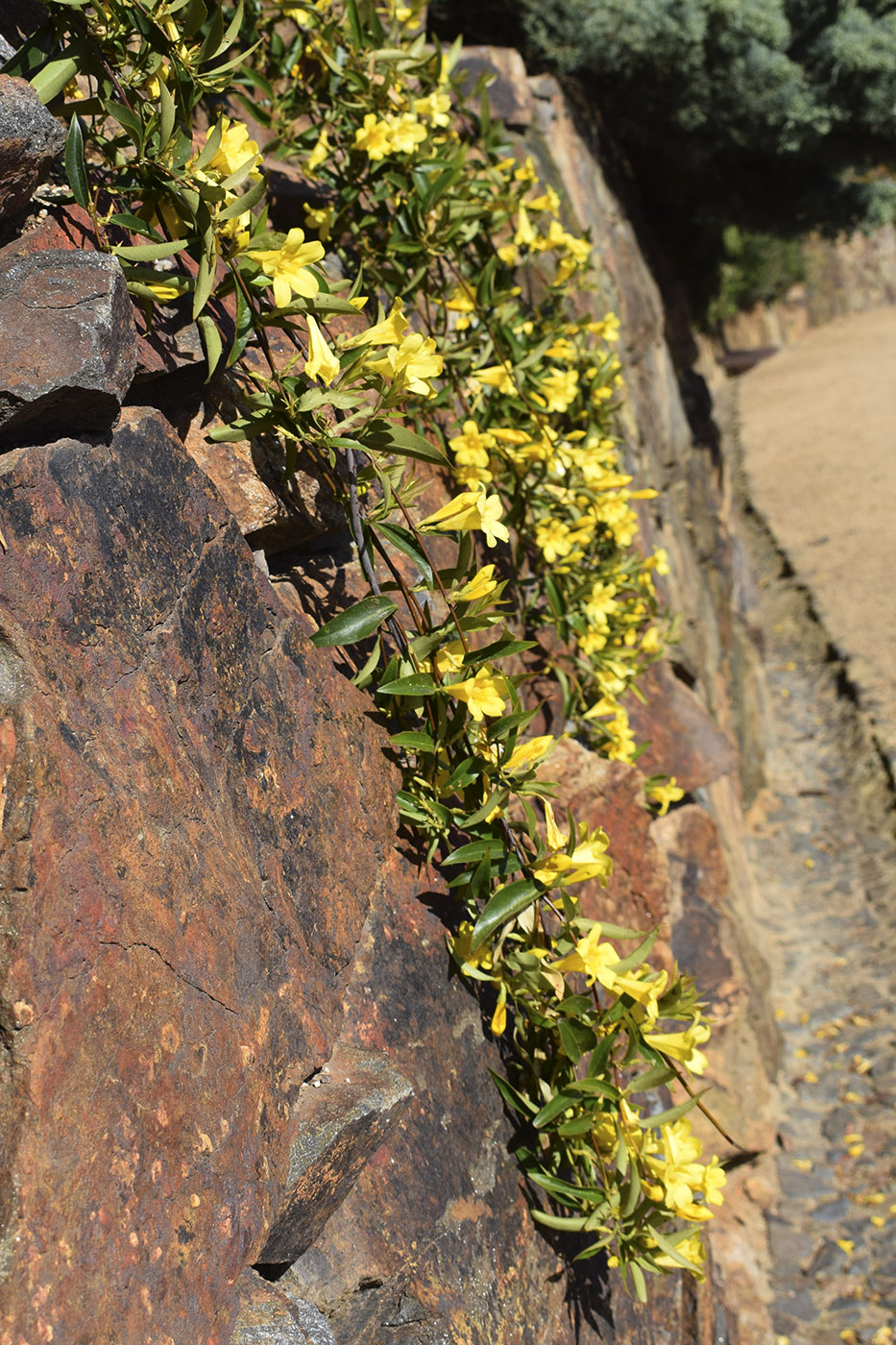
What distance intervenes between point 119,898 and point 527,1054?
85 cm

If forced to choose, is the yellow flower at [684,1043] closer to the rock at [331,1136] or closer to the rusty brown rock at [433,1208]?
the rusty brown rock at [433,1208]

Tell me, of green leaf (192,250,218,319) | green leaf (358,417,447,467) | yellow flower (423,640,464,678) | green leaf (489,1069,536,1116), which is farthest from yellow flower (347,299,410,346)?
green leaf (489,1069,536,1116)

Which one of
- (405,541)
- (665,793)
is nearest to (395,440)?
(405,541)

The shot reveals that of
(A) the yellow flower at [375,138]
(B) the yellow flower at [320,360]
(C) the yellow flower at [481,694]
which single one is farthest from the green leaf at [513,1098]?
(A) the yellow flower at [375,138]

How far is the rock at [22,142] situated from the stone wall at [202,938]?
1 cm

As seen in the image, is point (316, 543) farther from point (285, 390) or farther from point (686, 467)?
point (686, 467)

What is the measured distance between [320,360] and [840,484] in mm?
8752

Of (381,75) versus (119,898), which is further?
(381,75)

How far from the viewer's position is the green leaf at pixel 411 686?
1516 millimetres

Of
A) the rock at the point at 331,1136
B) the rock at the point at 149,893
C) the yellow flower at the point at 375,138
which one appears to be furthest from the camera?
the yellow flower at the point at 375,138

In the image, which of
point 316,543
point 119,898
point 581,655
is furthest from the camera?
point 581,655

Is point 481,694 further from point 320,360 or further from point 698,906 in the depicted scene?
point 698,906

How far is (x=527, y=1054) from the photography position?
1.68 metres

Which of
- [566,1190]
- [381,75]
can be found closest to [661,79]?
[381,75]
